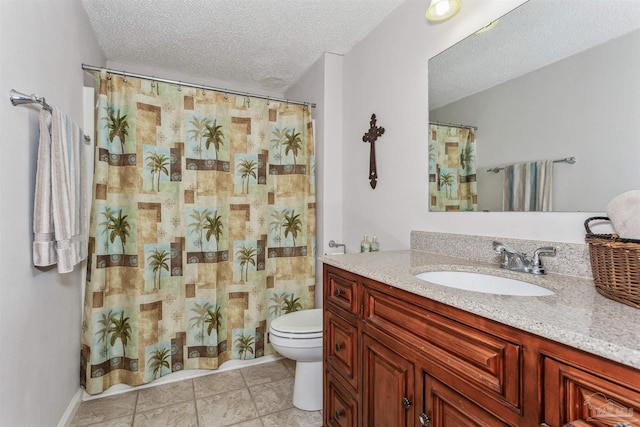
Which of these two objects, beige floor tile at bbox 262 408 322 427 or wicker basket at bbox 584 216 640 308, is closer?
wicker basket at bbox 584 216 640 308

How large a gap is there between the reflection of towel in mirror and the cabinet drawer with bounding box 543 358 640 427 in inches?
28.9

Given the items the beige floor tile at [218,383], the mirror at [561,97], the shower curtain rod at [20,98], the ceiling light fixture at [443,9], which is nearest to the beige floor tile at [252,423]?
the beige floor tile at [218,383]

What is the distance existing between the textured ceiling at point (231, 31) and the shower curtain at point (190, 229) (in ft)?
1.30

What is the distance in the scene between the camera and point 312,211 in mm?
2426

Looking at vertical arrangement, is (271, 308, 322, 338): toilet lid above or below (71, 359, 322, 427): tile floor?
above

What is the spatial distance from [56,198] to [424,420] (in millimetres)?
1569

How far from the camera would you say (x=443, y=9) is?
141cm

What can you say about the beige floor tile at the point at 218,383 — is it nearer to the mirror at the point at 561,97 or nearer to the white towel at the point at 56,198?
the white towel at the point at 56,198

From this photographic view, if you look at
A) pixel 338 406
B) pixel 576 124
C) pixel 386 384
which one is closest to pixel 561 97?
pixel 576 124

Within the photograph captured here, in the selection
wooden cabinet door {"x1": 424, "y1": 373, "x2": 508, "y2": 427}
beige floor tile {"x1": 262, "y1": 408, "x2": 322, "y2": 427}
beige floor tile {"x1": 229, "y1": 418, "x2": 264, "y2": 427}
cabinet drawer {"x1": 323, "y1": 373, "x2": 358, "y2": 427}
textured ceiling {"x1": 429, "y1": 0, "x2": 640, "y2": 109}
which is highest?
textured ceiling {"x1": 429, "y1": 0, "x2": 640, "y2": 109}

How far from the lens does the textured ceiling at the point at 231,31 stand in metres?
1.83

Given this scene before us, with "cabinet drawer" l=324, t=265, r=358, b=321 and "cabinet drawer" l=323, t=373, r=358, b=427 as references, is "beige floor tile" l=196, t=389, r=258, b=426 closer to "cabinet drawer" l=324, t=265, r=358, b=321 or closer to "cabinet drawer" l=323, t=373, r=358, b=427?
"cabinet drawer" l=323, t=373, r=358, b=427

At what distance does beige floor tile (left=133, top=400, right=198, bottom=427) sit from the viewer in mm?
1663

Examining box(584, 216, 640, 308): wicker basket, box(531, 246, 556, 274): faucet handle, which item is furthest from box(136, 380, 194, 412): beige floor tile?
box(584, 216, 640, 308): wicker basket
